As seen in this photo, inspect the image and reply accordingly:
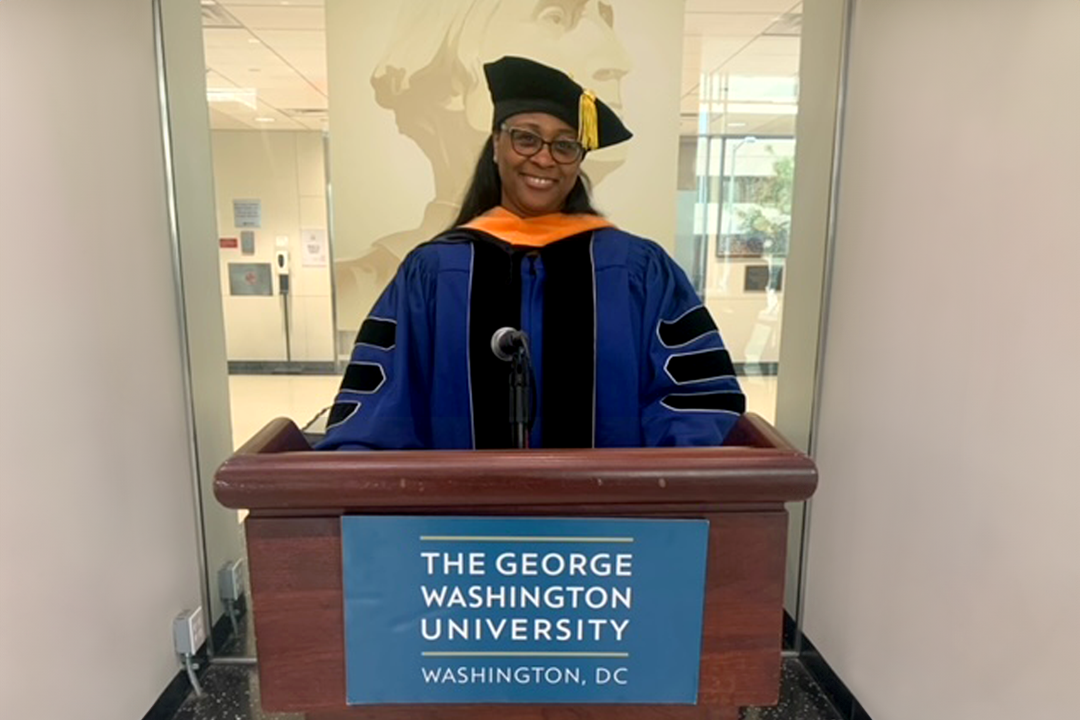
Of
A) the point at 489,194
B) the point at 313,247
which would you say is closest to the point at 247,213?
the point at 313,247

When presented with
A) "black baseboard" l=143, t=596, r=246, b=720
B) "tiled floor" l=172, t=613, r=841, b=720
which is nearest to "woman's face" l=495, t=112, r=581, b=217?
"tiled floor" l=172, t=613, r=841, b=720

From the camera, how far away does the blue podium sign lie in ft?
2.14

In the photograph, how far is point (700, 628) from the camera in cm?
69

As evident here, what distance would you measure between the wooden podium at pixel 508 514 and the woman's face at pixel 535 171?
768mm

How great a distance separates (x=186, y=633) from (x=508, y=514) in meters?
1.89

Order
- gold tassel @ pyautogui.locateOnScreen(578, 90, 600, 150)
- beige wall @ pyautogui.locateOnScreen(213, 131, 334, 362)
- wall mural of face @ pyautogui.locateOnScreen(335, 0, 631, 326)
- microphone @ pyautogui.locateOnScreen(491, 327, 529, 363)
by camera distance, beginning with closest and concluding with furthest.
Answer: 1. microphone @ pyautogui.locateOnScreen(491, 327, 529, 363)
2. gold tassel @ pyautogui.locateOnScreen(578, 90, 600, 150)
3. wall mural of face @ pyautogui.locateOnScreen(335, 0, 631, 326)
4. beige wall @ pyautogui.locateOnScreen(213, 131, 334, 362)

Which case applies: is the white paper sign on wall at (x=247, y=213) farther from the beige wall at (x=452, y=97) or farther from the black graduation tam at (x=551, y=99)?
the black graduation tam at (x=551, y=99)

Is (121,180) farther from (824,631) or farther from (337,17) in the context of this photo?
(824,631)

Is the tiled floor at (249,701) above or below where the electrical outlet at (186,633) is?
below

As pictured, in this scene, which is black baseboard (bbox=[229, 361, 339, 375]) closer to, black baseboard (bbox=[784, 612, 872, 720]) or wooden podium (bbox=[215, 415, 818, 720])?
black baseboard (bbox=[784, 612, 872, 720])

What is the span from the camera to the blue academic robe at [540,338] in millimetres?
1216

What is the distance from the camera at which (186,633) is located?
2.05 meters

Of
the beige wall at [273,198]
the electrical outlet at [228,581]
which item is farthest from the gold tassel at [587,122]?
the electrical outlet at [228,581]

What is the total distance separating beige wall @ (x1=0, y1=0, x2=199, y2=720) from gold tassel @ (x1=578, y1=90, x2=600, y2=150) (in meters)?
1.17
